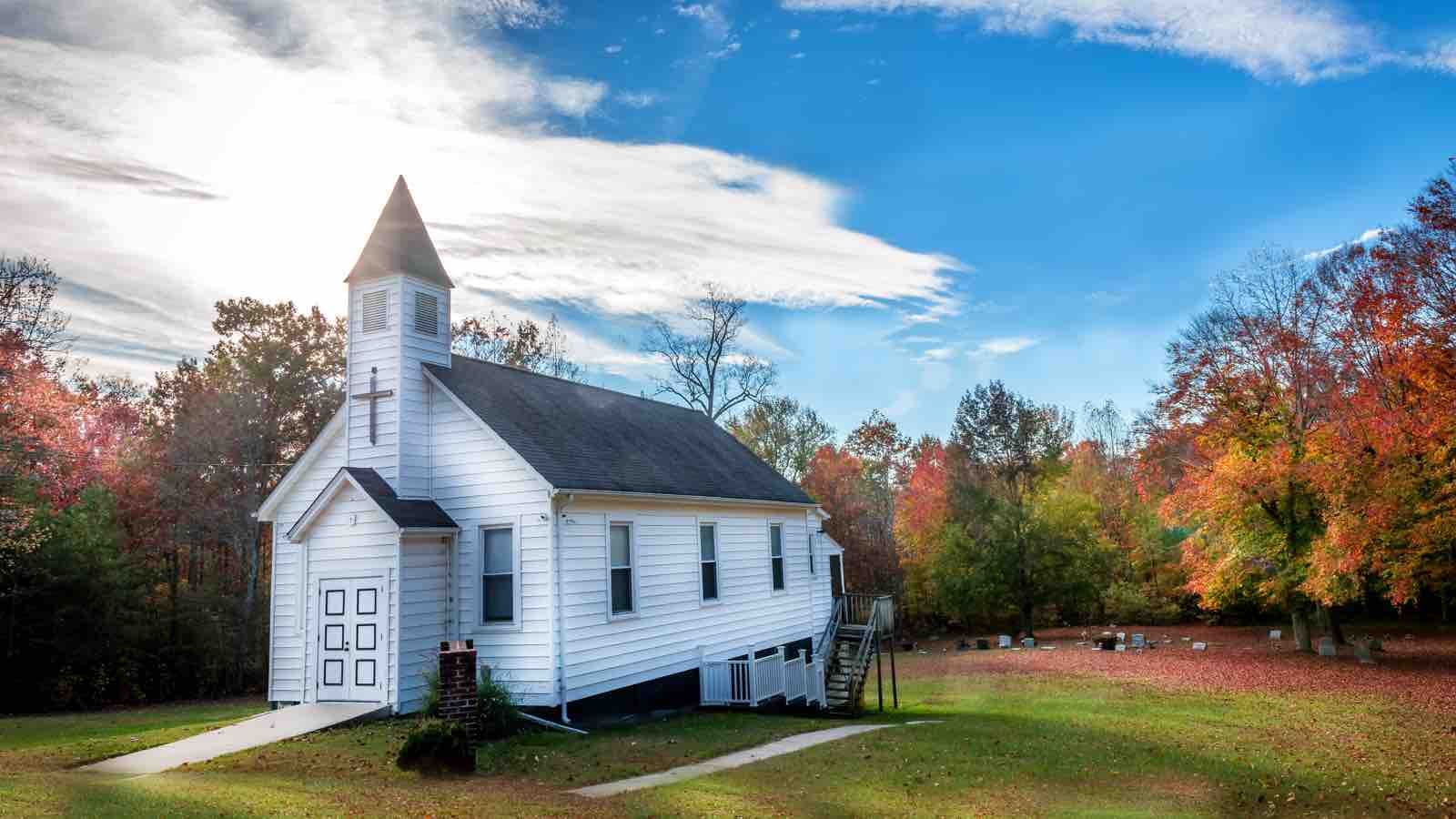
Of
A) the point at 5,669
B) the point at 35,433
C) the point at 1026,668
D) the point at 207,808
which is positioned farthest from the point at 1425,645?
the point at 5,669

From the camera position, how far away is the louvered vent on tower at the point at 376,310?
16078 millimetres

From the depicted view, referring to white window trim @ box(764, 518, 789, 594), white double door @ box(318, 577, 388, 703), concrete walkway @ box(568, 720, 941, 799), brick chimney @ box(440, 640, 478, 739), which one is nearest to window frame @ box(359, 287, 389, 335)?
white double door @ box(318, 577, 388, 703)

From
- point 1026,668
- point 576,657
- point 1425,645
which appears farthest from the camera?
point 1425,645

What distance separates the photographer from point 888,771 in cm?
1153

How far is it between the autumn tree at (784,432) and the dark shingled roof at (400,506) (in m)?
33.8

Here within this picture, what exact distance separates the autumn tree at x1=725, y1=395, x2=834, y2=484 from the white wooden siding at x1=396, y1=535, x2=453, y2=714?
34123 millimetres

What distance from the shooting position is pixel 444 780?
10227 mm

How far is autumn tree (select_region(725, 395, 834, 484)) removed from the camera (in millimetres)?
49875

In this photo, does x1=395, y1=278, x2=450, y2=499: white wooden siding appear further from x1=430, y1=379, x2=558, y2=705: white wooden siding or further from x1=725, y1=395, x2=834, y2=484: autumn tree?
x1=725, y1=395, x2=834, y2=484: autumn tree

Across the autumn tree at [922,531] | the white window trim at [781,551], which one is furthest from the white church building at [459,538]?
the autumn tree at [922,531]

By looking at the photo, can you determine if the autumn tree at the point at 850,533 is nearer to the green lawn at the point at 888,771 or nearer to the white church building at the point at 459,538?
the white church building at the point at 459,538

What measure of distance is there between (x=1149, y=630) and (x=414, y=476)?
1343 inches

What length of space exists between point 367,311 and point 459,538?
14.9ft

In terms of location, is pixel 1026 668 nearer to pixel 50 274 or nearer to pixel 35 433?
pixel 35 433
